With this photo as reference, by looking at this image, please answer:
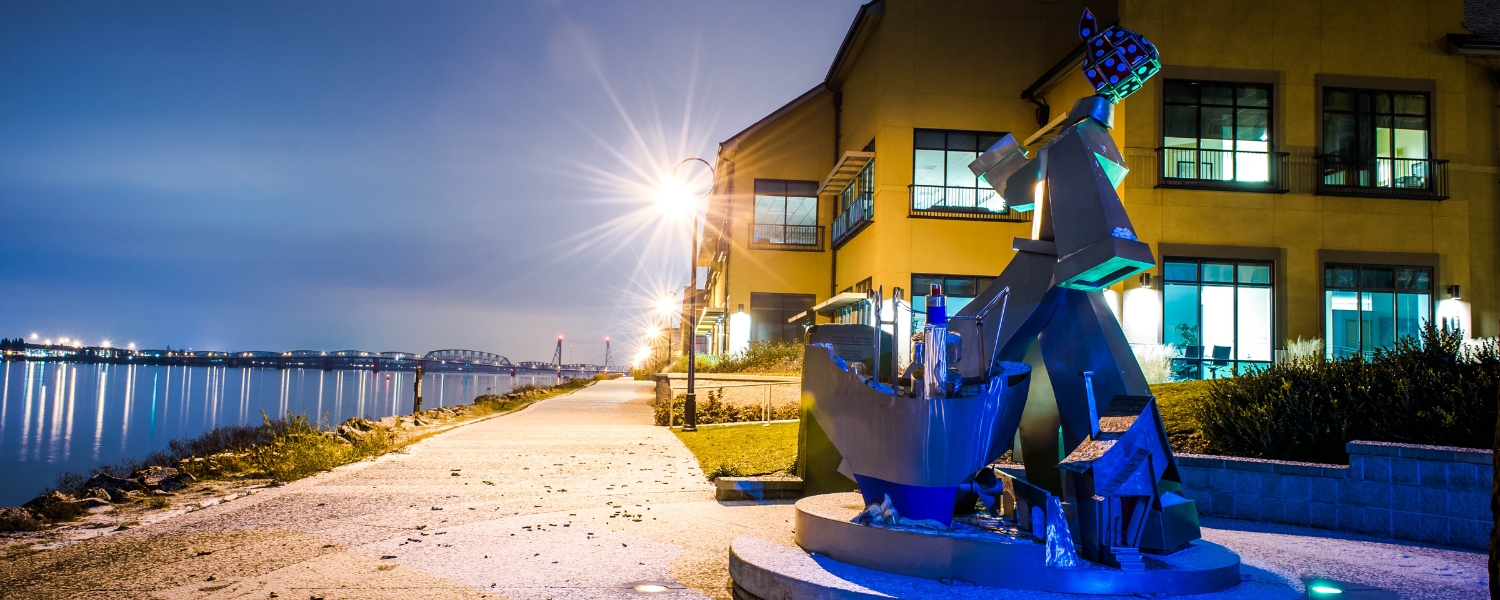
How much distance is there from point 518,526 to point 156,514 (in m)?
3.68

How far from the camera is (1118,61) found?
6359mm

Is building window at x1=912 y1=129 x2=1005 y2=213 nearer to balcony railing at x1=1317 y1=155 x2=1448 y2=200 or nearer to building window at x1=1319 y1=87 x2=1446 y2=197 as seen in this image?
balcony railing at x1=1317 y1=155 x2=1448 y2=200

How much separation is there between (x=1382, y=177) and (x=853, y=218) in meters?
15.1

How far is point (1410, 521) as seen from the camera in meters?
7.53

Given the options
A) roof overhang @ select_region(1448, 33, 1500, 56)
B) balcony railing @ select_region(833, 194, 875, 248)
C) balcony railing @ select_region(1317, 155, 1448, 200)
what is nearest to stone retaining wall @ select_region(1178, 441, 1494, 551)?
balcony railing @ select_region(1317, 155, 1448, 200)

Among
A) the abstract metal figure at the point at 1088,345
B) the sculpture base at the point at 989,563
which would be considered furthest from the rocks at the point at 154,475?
the abstract metal figure at the point at 1088,345

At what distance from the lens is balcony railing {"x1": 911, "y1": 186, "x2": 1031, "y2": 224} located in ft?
89.6

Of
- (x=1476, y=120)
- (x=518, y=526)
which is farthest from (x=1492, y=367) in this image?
(x=1476, y=120)

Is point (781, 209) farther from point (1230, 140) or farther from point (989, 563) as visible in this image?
point (989, 563)

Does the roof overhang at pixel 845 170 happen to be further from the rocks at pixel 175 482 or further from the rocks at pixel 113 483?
the rocks at pixel 113 483

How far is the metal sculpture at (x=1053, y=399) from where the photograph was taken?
5402 millimetres

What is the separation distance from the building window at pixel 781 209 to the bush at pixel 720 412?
14.0 m

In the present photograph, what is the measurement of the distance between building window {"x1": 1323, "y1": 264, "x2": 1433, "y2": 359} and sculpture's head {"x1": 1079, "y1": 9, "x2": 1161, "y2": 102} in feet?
62.7

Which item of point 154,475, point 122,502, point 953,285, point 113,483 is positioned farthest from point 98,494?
point 953,285
